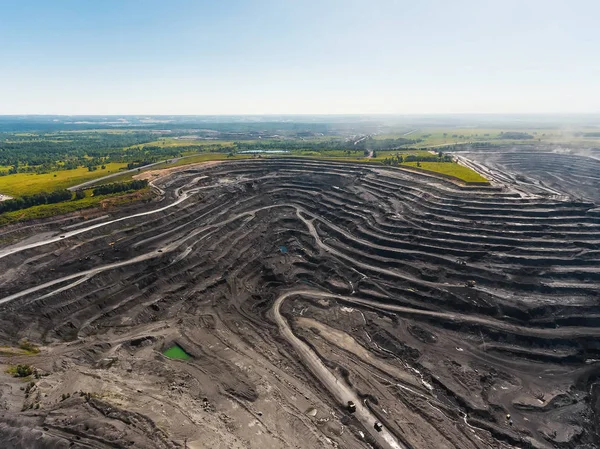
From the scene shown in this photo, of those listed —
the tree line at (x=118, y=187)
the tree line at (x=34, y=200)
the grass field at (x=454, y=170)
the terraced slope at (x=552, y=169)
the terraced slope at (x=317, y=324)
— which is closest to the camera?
the terraced slope at (x=317, y=324)

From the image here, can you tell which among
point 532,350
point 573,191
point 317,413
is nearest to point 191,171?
point 317,413

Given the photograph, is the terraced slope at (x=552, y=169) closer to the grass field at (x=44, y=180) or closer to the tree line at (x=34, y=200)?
the tree line at (x=34, y=200)

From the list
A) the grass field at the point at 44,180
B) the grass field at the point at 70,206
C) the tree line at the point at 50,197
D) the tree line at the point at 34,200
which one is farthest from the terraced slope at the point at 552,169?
the grass field at the point at 44,180

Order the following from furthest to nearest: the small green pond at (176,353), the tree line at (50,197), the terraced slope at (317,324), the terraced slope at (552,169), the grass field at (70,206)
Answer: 1. the terraced slope at (552,169)
2. the tree line at (50,197)
3. the grass field at (70,206)
4. the small green pond at (176,353)
5. the terraced slope at (317,324)

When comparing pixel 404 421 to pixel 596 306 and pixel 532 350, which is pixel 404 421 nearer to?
pixel 532 350

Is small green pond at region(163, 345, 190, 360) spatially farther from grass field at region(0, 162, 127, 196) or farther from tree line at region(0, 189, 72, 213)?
grass field at region(0, 162, 127, 196)
